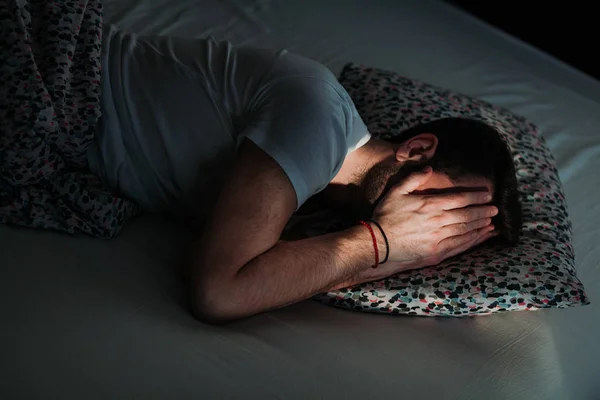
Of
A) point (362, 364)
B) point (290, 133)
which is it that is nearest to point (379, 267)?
point (362, 364)

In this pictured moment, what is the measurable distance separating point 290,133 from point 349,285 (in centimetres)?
34

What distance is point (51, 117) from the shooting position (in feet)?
4.20

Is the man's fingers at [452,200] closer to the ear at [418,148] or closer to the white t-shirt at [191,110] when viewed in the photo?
the ear at [418,148]

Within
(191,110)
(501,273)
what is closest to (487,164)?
(501,273)

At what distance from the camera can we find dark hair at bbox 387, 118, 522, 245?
139 cm

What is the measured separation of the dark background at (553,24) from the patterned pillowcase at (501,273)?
1071 millimetres

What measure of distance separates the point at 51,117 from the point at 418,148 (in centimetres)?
74

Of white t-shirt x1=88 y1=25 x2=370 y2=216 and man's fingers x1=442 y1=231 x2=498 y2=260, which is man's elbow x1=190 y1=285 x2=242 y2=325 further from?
man's fingers x1=442 y1=231 x2=498 y2=260

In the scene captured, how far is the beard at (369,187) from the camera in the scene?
1.39 metres

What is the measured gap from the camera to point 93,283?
123 cm

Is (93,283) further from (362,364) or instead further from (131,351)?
(362,364)

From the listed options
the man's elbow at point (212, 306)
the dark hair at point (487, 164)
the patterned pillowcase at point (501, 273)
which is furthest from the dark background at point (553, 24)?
the man's elbow at point (212, 306)

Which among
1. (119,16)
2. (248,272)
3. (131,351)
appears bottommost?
(131,351)

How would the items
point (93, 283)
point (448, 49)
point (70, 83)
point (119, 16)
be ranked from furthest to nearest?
point (448, 49), point (119, 16), point (70, 83), point (93, 283)
